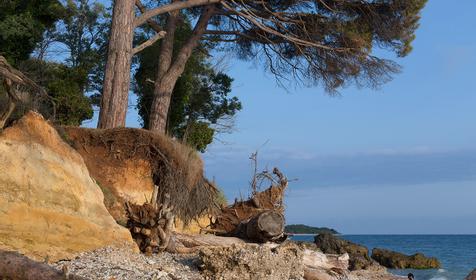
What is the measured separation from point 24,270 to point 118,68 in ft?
38.6

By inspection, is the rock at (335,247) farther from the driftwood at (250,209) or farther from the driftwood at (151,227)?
the driftwood at (151,227)

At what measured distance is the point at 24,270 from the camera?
6.39 meters

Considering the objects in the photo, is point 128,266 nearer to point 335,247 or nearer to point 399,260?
point 335,247

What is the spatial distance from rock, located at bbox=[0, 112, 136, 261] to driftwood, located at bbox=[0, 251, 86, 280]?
177cm

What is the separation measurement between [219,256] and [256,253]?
56 cm

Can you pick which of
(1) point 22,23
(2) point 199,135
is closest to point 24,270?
(2) point 199,135

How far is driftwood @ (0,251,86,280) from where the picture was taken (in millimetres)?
6234

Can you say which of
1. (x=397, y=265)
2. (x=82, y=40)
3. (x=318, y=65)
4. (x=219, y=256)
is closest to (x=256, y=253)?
(x=219, y=256)

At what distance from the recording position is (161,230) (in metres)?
10.4

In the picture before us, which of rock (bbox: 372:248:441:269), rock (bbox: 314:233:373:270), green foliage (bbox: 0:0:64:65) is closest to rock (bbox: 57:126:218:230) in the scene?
green foliage (bbox: 0:0:64:65)

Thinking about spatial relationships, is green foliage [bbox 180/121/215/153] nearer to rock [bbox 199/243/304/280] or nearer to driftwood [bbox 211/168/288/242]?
driftwood [bbox 211/168/288/242]

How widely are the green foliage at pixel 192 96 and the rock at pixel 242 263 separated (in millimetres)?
11556

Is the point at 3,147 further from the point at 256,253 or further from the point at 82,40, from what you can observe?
A: the point at 82,40

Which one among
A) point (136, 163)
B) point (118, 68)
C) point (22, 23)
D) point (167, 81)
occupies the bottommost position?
point (136, 163)
